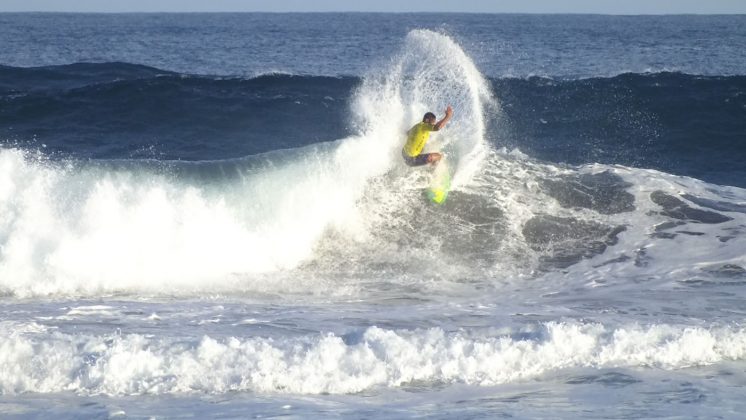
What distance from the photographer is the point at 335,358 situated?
8.09 metres

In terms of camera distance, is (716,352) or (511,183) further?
(511,183)

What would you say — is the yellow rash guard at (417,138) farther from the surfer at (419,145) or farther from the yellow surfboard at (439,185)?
the yellow surfboard at (439,185)

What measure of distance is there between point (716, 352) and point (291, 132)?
13520mm

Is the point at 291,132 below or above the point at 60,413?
above

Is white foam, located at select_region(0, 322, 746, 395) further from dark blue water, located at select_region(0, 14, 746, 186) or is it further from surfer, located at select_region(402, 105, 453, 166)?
dark blue water, located at select_region(0, 14, 746, 186)

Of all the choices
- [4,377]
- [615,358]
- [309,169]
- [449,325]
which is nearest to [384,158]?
[309,169]

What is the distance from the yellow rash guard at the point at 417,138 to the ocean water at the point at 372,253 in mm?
730

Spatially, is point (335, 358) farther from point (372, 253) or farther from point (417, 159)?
point (417, 159)

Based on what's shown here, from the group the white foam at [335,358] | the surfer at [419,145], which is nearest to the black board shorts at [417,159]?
the surfer at [419,145]

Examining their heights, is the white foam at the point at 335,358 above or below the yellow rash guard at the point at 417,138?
Result: below

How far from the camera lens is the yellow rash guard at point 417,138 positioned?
1371cm

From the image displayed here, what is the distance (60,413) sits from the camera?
694 centimetres

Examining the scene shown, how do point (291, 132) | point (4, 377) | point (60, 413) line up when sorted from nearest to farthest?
point (60, 413)
point (4, 377)
point (291, 132)

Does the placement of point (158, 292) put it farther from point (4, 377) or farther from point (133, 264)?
point (4, 377)
